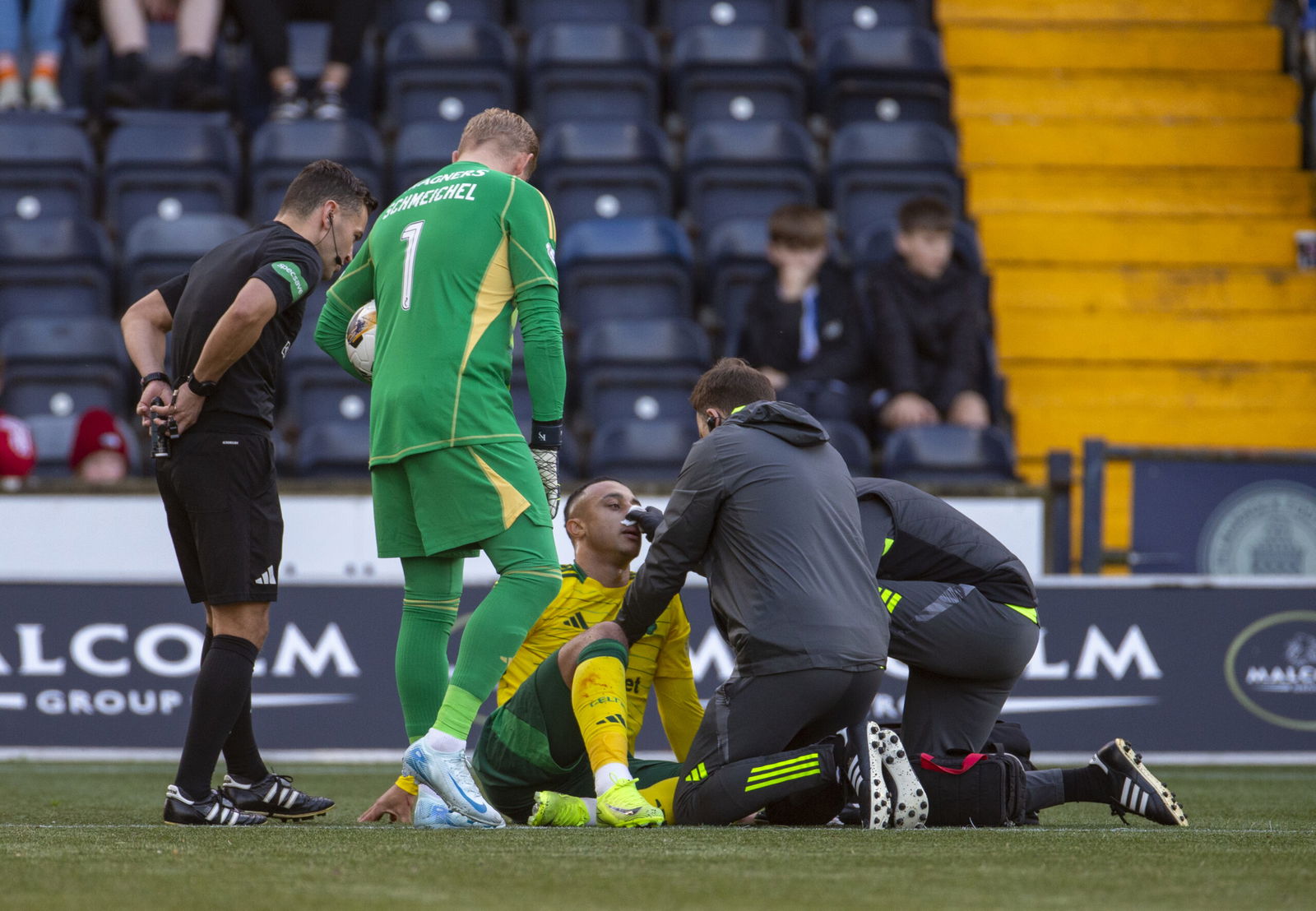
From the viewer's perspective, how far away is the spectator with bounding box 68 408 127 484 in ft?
24.5

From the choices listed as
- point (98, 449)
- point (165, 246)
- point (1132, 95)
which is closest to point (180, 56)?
point (165, 246)

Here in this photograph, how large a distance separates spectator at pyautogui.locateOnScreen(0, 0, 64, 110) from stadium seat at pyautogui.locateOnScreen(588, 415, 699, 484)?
411 cm

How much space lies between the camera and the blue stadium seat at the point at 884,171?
975cm

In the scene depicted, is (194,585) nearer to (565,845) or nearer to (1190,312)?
(565,845)

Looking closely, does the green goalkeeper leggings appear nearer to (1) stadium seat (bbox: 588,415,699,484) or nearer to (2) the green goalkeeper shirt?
(2) the green goalkeeper shirt

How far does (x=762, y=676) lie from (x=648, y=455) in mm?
3957

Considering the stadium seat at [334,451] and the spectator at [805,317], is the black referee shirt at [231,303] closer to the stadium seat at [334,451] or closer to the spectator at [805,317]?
the stadium seat at [334,451]

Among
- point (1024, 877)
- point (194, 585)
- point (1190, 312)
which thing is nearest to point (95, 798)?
point (194, 585)

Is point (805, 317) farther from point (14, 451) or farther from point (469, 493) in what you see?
point (469, 493)

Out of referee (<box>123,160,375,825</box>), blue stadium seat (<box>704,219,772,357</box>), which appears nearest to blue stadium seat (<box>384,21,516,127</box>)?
blue stadium seat (<box>704,219,772,357</box>)

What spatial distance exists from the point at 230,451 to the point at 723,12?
24.7 feet

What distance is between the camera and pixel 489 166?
416cm

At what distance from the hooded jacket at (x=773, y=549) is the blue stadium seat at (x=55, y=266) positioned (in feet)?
18.5

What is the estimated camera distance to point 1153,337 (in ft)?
32.0
